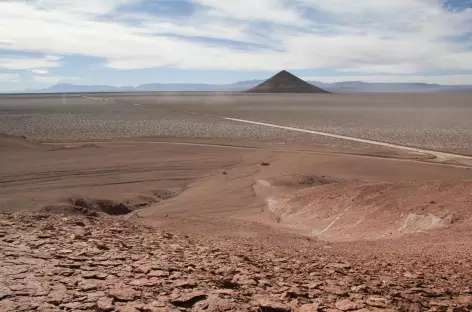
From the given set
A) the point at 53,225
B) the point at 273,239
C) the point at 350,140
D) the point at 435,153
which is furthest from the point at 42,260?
the point at 350,140

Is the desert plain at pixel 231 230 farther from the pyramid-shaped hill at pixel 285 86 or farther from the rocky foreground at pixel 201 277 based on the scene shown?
the pyramid-shaped hill at pixel 285 86

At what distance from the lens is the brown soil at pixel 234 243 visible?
156 inches

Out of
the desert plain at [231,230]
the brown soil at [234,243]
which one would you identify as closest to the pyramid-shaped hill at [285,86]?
the desert plain at [231,230]

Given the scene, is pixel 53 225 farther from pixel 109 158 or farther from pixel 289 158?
pixel 289 158

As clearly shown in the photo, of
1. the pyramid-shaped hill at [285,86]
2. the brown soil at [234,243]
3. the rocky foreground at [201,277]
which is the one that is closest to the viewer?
the rocky foreground at [201,277]

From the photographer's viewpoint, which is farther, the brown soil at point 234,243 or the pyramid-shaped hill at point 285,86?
the pyramid-shaped hill at point 285,86

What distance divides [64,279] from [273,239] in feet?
12.0

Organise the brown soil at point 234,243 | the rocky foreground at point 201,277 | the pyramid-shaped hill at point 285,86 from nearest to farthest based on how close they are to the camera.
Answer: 1. the rocky foreground at point 201,277
2. the brown soil at point 234,243
3. the pyramid-shaped hill at point 285,86

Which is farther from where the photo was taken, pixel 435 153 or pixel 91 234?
pixel 435 153

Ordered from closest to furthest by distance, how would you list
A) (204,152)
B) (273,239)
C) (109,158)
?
(273,239) < (109,158) < (204,152)

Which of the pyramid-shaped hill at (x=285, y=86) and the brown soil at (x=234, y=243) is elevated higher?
the pyramid-shaped hill at (x=285, y=86)

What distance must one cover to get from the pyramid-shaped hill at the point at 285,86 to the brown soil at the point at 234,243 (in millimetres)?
153642

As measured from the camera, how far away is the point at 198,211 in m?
10.8

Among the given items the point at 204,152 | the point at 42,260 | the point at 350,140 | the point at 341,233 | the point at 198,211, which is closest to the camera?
the point at 42,260
